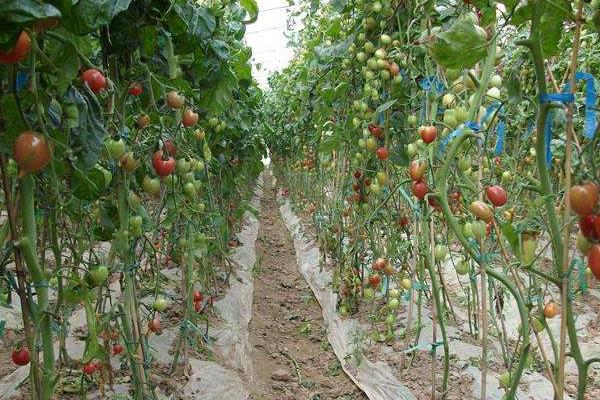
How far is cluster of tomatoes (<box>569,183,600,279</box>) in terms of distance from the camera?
0.71 meters

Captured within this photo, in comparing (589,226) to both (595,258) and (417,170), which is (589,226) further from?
(417,170)

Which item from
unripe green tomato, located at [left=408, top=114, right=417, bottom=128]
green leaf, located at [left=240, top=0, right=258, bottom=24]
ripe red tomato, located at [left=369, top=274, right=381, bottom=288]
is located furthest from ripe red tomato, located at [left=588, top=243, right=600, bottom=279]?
ripe red tomato, located at [left=369, top=274, right=381, bottom=288]

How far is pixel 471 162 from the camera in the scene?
207cm

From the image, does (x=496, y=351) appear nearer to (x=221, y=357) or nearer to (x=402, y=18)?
(x=221, y=357)

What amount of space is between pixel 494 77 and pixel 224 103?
3.02 feet

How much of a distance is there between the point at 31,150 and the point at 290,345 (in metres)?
3.07

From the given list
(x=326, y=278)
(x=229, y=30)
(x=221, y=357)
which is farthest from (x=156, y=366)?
(x=326, y=278)

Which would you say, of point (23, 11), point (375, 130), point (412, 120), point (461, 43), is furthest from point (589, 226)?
point (375, 130)

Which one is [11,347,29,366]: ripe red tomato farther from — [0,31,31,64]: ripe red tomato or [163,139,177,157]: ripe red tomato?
[0,31,31,64]: ripe red tomato

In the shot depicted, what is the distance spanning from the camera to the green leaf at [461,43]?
916 mm

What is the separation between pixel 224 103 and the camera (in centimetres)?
194

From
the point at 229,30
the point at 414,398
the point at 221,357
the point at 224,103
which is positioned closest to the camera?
the point at 224,103

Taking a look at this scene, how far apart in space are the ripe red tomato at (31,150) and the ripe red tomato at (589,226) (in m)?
0.83

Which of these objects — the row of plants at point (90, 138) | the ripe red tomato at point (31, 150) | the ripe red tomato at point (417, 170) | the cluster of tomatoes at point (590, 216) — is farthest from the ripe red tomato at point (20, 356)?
the cluster of tomatoes at point (590, 216)
